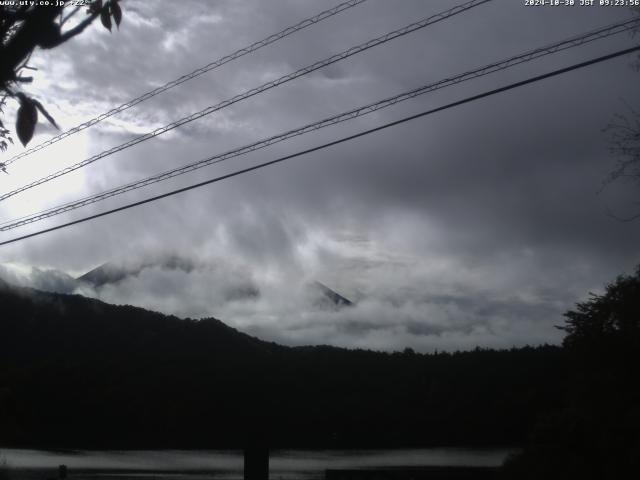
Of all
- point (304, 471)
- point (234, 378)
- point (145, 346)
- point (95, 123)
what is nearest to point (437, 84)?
point (95, 123)

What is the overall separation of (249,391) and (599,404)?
61.5m

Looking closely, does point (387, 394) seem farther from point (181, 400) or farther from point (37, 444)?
point (37, 444)

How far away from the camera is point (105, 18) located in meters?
3.73

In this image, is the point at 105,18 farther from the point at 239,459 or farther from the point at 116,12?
the point at 239,459

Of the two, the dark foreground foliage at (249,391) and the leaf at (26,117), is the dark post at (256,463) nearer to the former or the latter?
the leaf at (26,117)

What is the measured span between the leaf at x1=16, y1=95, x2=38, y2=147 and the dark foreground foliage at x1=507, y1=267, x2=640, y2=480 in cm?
2288

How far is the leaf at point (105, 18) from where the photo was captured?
369cm

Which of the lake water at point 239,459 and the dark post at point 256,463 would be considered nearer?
the dark post at point 256,463

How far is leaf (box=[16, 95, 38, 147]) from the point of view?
3180mm

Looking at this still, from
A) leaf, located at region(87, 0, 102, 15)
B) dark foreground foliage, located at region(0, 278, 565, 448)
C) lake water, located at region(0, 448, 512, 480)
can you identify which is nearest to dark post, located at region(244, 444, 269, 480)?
leaf, located at region(87, 0, 102, 15)

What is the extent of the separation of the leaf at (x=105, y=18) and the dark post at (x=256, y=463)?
499 inches

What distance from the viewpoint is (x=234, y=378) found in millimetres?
87938

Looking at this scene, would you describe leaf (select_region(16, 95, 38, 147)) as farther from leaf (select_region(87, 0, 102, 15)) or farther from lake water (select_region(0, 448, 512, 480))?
lake water (select_region(0, 448, 512, 480))

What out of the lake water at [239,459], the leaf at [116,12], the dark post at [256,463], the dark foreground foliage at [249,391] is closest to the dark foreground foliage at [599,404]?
the dark post at [256,463]
